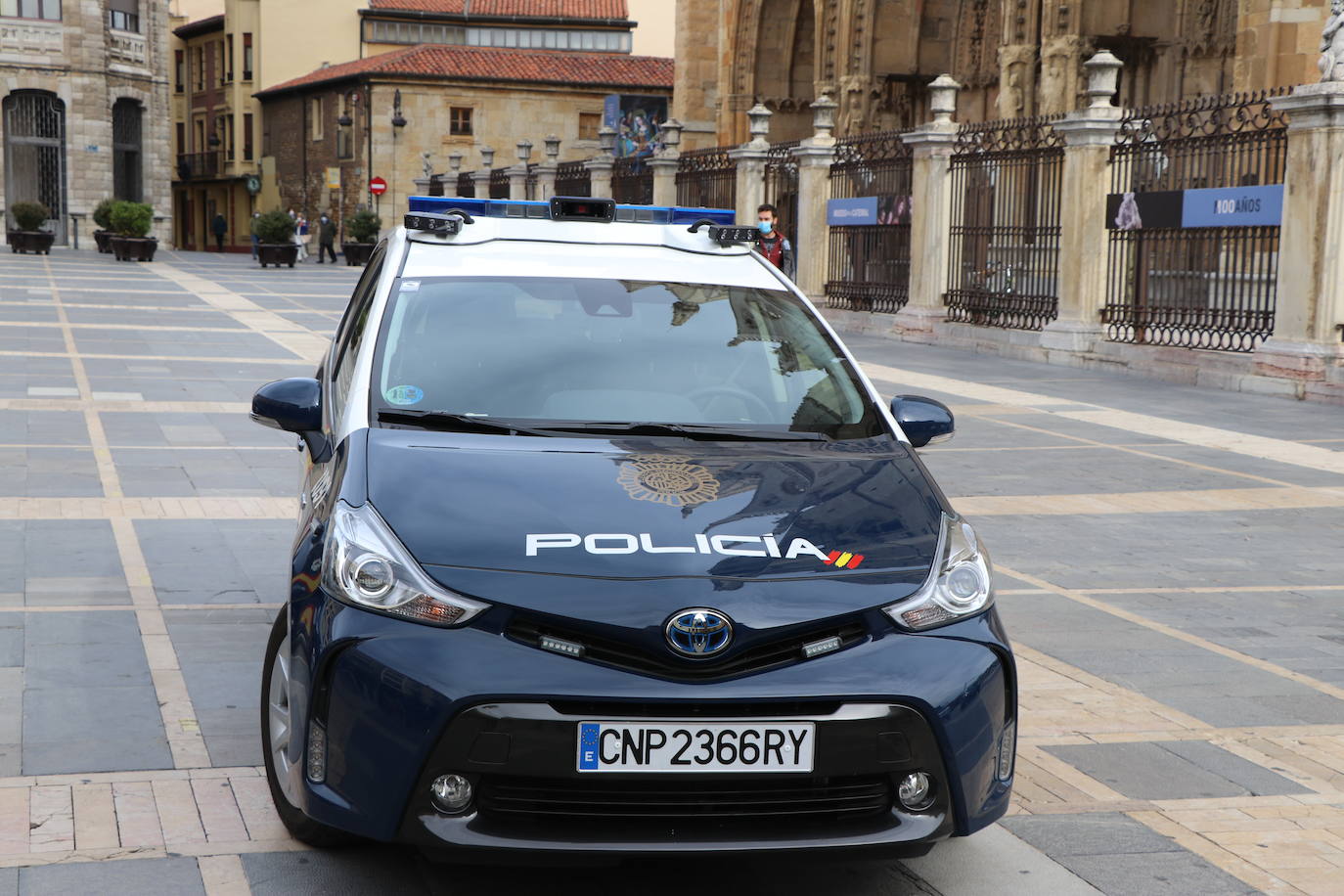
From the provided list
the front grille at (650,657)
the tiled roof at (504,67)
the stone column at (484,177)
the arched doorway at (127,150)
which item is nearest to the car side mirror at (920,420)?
the front grille at (650,657)

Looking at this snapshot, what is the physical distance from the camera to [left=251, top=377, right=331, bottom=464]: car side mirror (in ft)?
16.0

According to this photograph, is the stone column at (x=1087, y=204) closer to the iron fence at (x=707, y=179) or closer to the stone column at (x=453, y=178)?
the iron fence at (x=707, y=179)

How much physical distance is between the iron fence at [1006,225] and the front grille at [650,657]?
17.6 metres

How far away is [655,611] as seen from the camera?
352cm

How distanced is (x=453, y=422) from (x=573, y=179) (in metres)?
36.8

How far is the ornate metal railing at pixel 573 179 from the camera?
3922cm

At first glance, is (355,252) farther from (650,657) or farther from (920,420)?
(650,657)

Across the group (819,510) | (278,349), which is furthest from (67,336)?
(819,510)

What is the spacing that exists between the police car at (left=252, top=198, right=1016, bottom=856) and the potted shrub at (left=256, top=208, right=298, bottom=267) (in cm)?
4386

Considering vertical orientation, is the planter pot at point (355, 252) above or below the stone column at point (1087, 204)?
below

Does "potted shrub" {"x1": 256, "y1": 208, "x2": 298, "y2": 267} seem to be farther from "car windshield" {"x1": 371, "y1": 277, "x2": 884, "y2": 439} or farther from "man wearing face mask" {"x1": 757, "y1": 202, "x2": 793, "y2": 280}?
"car windshield" {"x1": 371, "y1": 277, "x2": 884, "y2": 439}

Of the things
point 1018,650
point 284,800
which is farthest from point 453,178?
point 284,800

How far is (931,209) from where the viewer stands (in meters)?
23.6

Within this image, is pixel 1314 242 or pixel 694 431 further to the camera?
pixel 1314 242
